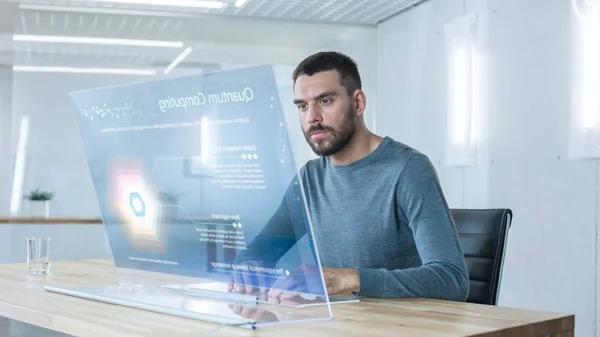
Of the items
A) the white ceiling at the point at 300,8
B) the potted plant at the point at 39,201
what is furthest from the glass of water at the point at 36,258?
the white ceiling at the point at 300,8

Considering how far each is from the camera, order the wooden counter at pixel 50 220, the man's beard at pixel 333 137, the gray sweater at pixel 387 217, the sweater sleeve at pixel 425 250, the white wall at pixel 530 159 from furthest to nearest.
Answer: the wooden counter at pixel 50 220 → the white wall at pixel 530 159 → the man's beard at pixel 333 137 → the gray sweater at pixel 387 217 → the sweater sleeve at pixel 425 250

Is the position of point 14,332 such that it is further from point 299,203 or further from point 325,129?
point 299,203

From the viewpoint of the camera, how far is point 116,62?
5000 millimetres

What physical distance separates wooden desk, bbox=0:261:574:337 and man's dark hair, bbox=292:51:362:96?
0.66m

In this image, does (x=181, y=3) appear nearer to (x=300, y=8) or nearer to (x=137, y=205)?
(x=300, y=8)

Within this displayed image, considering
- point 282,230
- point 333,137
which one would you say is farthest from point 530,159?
point 282,230

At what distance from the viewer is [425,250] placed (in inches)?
69.1

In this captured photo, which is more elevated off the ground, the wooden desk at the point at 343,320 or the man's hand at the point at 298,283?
the man's hand at the point at 298,283

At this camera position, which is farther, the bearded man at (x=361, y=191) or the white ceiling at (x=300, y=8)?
the white ceiling at (x=300, y=8)

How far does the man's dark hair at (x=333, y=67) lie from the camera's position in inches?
76.3

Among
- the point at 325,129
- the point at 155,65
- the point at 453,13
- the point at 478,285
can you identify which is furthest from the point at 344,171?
the point at 155,65

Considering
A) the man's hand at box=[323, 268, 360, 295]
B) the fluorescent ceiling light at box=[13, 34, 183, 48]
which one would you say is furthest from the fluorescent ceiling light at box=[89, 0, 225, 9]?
the man's hand at box=[323, 268, 360, 295]

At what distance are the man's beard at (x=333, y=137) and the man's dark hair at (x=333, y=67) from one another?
8cm

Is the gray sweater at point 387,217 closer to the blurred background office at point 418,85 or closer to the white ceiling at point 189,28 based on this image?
the blurred background office at point 418,85
